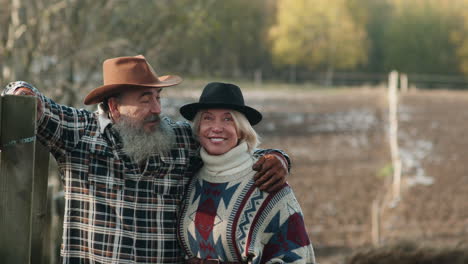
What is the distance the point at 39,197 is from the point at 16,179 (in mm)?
563

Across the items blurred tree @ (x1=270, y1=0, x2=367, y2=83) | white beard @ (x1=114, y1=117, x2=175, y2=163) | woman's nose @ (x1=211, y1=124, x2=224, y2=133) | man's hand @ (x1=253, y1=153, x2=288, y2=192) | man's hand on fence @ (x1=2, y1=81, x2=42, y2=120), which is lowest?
man's hand @ (x1=253, y1=153, x2=288, y2=192)

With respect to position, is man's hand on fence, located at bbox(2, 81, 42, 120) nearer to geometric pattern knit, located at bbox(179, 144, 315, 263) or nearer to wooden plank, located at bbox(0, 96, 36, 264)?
wooden plank, located at bbox(0, 96, 36, 264)

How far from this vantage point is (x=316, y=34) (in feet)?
145

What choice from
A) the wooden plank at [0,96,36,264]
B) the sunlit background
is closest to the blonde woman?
the wooden plank at [0,96,36,264]

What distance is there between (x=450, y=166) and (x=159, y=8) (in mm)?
8697

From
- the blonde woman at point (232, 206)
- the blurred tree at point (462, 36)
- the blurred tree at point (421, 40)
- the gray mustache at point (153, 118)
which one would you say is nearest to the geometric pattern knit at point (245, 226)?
the blonde woman at point (232, 206)

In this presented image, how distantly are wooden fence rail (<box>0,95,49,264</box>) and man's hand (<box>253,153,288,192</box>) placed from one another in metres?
0.87

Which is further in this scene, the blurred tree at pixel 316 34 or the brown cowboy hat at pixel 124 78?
the blurred tree at pixel 316 34

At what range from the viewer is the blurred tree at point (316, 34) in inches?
1700

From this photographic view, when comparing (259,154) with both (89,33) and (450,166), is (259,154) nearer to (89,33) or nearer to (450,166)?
(89,33)

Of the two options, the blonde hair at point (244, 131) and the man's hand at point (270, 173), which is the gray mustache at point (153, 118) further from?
the man's hand at point (270, 173)

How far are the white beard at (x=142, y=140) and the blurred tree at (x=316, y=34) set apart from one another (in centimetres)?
4049

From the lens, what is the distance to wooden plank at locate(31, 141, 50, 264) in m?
2.62

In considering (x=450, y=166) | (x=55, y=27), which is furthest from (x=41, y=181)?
(x=450, y=166)
